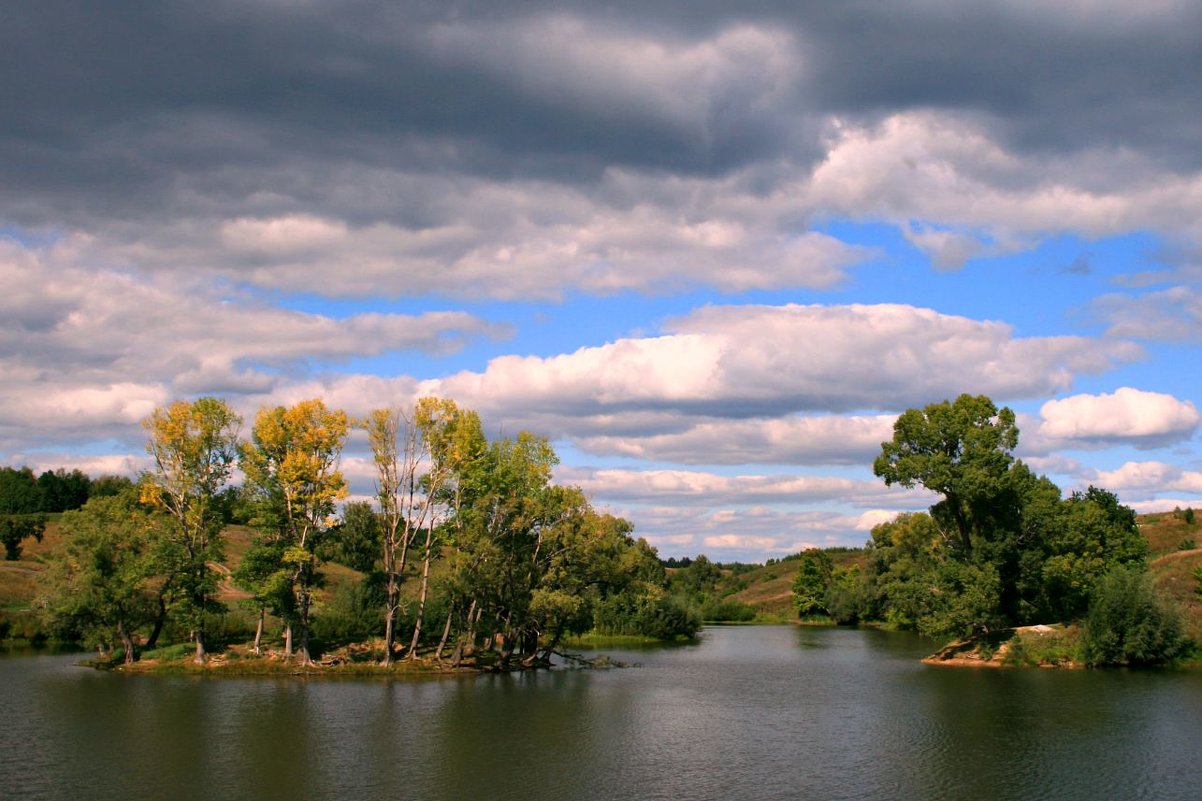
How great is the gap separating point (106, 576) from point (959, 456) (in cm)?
6930

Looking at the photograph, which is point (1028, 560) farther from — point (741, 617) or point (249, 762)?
point (741, 617)

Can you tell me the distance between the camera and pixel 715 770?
37.9 m

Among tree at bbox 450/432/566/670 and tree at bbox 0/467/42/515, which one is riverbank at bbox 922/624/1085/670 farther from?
tree at bbox 0/467/42/515

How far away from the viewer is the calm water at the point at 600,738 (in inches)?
1357

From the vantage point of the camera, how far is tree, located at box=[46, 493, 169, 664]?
227ft

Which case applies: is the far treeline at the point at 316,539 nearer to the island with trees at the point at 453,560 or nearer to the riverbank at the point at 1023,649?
the island with trees at the point at 453,560

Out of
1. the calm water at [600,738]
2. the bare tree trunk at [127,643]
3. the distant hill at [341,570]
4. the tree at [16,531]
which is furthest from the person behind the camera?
the tree at [16,531]

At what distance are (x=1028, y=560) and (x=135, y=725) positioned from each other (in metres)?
66.7

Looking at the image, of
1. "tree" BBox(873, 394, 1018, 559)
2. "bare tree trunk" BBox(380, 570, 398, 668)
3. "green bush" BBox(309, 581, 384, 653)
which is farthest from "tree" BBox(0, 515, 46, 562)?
"tree" BBox(873, 394, 1018, 559)

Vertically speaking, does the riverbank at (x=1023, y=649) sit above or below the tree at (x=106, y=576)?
below

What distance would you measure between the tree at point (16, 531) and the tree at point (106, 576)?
2396 inches

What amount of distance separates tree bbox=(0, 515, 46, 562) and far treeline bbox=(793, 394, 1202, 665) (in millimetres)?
112533

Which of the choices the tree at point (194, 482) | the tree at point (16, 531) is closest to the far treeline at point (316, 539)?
the tree at point (194, 482)

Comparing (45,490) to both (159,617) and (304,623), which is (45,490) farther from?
(304,623)
